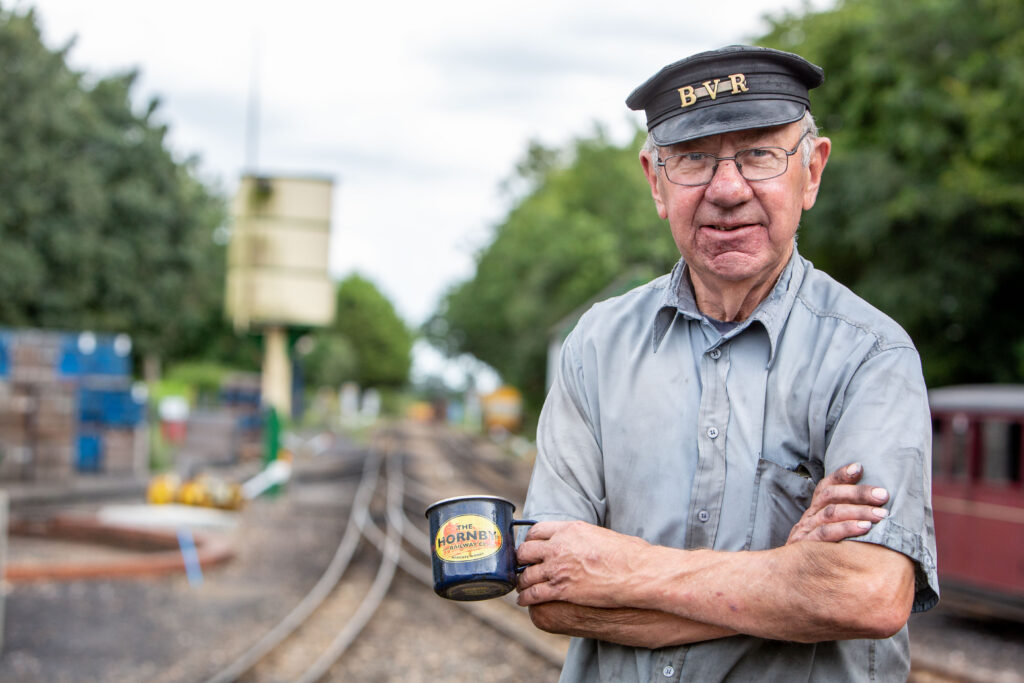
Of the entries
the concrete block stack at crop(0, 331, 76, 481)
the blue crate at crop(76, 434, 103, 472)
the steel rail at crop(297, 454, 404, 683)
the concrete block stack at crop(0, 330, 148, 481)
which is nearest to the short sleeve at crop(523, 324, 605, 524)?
the steel rail at crop(297, 454, 404, 683)

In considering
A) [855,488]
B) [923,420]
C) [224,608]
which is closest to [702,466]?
[855,488]

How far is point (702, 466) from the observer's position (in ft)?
6.75

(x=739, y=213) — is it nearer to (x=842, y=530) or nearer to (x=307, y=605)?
(x=842, y=530)

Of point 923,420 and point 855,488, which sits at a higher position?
point 923,420

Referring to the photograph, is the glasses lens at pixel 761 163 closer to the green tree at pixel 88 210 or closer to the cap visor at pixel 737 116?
the cap visor at pixel 737 116

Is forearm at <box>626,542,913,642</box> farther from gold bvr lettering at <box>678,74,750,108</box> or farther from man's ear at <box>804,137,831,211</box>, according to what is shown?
gold bvr lettering at <box>678,74,750,108</box>

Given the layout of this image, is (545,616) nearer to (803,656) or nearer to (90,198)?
(803,656)

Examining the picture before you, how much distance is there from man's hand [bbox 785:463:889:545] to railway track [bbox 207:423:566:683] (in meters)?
6.56

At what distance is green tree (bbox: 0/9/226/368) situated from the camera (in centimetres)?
2944

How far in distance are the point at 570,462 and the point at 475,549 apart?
0.91 ft

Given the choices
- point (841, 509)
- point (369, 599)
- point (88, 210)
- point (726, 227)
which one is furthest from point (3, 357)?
point (841, 509)

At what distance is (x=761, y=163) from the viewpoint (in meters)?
2.17

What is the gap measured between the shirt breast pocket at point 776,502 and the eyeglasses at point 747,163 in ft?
1.97

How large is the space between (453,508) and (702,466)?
0.53 metres
